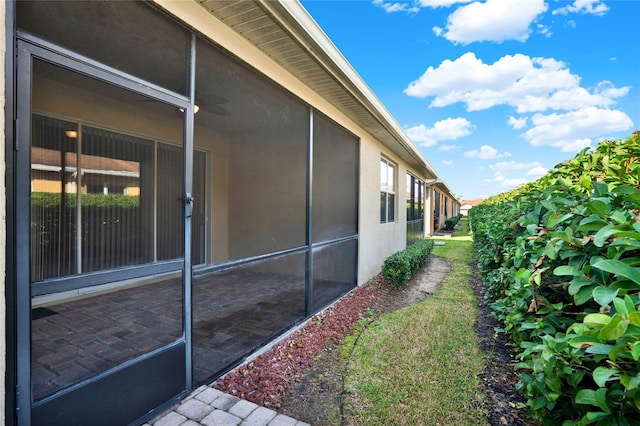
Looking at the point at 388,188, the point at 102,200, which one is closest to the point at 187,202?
the point at 102,200

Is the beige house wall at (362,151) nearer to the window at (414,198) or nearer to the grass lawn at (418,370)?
the window at (414,198)

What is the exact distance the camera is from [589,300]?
1.50 metres

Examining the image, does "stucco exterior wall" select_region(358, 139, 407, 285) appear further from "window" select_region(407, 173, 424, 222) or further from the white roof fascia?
"window" select_region(407, 173, 424, 222)

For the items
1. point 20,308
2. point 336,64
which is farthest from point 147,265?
point 336,64

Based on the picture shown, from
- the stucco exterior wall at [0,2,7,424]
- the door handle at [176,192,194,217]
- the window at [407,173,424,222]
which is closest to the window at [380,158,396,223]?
the window at [407,173,424,222]

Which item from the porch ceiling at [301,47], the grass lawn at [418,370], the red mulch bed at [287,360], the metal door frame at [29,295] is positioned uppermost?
the porch ceiling at [301,47]

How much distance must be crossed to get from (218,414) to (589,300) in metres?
2.47

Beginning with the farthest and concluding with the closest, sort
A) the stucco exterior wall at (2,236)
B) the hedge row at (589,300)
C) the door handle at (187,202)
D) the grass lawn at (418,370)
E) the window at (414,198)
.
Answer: the window at (414,198) < the door handle at (187,202) < the grass lawn at (418,370) < the stucco exterior wall at (2,236) < the hedge row at (589,300)

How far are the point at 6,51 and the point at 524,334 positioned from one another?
3539 millimetres

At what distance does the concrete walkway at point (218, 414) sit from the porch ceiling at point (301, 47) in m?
3.13

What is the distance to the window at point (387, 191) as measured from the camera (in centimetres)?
767

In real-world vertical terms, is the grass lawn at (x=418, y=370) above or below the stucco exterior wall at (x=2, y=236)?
below

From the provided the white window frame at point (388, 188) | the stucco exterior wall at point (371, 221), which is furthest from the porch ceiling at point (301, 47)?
the white window frame at point (388, 188)

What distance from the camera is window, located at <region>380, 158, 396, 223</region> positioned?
767 centimetres
